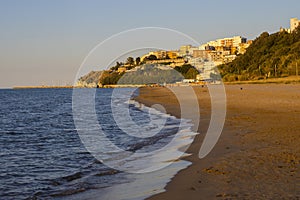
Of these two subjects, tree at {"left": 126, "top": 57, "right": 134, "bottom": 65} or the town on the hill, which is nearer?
the town on the hill

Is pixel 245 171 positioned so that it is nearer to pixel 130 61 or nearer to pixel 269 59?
pixel 269 59

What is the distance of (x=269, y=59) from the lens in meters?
78.0

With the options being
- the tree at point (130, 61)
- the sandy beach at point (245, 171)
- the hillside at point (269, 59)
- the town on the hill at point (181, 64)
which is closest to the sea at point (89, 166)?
the sandy beach at point (245, 171)

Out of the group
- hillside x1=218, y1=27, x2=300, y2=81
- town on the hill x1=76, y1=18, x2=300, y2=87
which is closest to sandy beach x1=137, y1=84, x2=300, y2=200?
hillside x1=218, y1=27, x2=300, y2=81

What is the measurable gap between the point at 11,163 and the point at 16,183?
229cm

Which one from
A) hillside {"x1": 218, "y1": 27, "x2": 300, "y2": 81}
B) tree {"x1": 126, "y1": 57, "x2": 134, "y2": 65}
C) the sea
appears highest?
tree {"x1": 126, "y1": 57, "x2": 134, "y2": 65}

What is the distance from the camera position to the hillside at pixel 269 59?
222 ft

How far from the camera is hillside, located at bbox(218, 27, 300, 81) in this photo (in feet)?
222

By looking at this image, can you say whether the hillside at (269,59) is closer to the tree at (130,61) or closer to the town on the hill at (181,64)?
the town on the hill at (181,64)

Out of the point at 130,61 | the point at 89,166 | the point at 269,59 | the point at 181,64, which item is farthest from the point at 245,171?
the point at 130,61

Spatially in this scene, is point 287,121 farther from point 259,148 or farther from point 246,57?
point 246,57

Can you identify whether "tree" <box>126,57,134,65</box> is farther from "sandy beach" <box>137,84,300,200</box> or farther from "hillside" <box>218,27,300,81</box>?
"sandy beach" <box>137,84,300,200</box>

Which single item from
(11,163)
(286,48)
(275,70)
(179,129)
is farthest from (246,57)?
(11,163)

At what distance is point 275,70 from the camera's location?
66625mm
